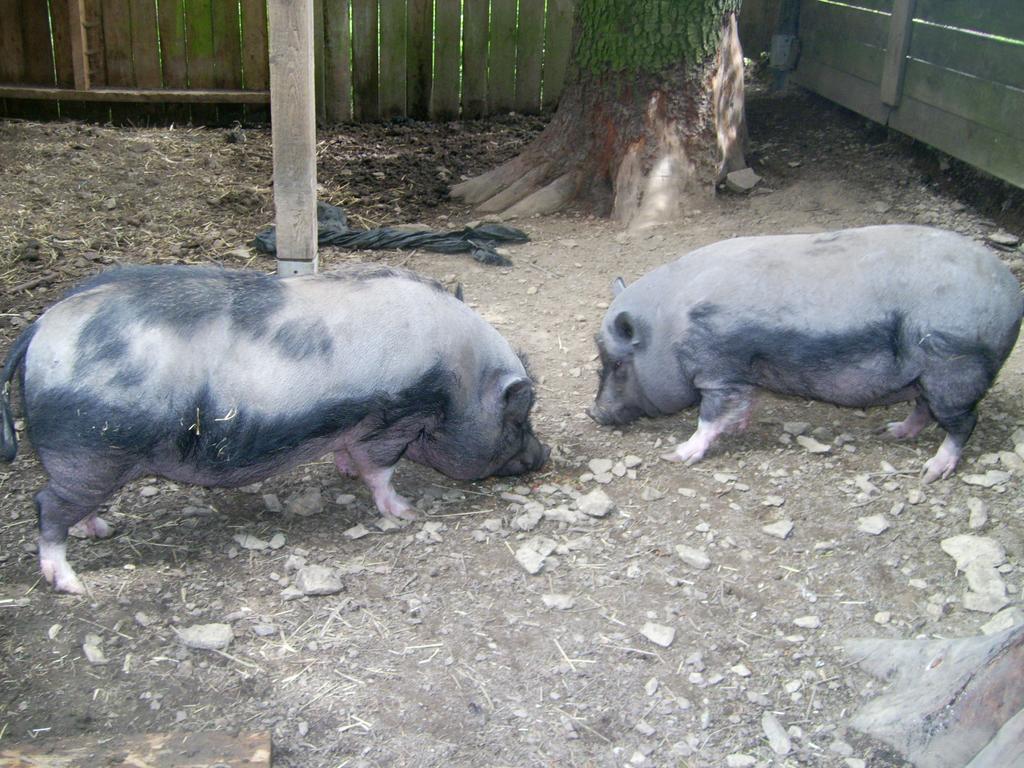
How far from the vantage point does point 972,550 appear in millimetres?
3852

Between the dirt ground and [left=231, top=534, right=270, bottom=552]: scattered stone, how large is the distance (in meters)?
0.03

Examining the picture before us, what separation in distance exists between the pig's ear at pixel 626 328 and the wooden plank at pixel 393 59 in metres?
6.10

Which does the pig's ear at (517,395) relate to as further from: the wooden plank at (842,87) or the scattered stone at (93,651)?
the wooden plank at (842,87)

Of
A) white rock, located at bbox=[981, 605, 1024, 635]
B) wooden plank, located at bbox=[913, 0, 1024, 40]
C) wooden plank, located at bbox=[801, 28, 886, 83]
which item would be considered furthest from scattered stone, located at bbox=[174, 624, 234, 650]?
wooden plank, located at bbox=[801, 28, 886, 83]

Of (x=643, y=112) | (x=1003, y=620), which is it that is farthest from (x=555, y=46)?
(x=1003, y=620)

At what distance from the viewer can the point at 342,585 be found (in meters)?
3.75

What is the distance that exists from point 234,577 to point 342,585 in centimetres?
40

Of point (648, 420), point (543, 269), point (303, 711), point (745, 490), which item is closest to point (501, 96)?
point (543, 269)

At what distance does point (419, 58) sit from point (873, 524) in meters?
7.62

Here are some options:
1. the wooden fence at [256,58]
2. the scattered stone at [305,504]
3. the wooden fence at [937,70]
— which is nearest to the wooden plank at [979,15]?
the wooden fence at [937,70]

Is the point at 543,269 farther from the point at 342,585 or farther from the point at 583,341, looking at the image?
the point at 342,585

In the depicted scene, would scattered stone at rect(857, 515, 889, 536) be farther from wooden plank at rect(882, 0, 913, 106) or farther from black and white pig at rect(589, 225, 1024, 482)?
wooden plank at rect(882, 0, 913, 106)

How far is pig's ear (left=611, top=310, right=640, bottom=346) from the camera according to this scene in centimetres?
490

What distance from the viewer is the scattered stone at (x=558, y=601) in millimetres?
3662
